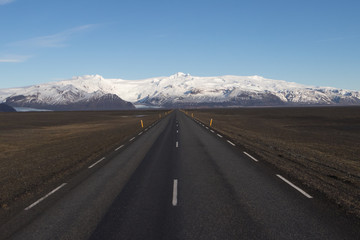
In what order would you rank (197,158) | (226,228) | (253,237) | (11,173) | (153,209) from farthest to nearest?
1. (197,158)
2. (11,173)
3. (153,209)
4. (226,228)
5. (253,237)

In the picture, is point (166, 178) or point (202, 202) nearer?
point (202, 202)

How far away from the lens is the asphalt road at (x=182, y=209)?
18.9ft

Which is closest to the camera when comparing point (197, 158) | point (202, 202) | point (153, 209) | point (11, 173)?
point (153, 209)

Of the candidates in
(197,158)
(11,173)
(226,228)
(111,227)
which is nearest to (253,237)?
(226,228)

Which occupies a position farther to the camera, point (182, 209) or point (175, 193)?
point (175, 193)

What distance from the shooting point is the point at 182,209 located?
6965 millimetres

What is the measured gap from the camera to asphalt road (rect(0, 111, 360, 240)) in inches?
227

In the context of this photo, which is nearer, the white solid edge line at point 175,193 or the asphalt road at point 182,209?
the asphalt road at point 182,209

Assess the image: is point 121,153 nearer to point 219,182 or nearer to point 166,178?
point 166,178

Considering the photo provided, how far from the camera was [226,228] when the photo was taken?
5883 millimetres

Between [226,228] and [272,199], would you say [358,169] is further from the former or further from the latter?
[226,228]

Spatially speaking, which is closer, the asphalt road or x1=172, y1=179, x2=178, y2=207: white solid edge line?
the asphalt road

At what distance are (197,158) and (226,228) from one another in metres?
7.87

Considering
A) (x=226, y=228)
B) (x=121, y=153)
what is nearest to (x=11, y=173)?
(x=121, y=153)
